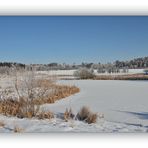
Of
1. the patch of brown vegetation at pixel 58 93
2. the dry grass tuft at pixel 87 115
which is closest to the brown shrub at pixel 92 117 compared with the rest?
the dry grass tuft at pixel 87 115

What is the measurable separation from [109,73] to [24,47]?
97 centimetres

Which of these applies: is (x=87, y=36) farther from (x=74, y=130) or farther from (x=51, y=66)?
(x=74, y=130)

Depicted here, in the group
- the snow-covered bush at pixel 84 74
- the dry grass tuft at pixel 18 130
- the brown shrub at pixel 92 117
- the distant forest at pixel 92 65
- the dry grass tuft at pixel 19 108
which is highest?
the distant forest at pixel 92 65

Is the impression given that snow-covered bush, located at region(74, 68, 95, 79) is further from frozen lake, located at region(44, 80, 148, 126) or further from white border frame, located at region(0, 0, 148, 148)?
white border frame, located at region(0, 0, 148, 148)

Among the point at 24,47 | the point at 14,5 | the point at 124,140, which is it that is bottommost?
the point at 124,140

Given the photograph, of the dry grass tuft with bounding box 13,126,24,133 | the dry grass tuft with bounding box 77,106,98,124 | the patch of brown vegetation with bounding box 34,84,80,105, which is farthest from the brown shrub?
the dry grass tuft with bounding box 13,126,24,133

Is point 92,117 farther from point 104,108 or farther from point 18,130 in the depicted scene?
point 18,130

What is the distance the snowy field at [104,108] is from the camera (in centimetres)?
688

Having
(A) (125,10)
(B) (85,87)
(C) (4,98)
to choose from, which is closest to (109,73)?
(B) (85,87)

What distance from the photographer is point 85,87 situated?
23.6ft

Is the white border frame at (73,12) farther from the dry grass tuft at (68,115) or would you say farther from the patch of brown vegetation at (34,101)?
the patch of brown vegetation at (34,101)

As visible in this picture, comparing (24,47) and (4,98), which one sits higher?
(24,47)

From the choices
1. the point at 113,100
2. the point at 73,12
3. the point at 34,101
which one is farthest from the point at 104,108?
the point at 73,12

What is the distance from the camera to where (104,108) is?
7008 millimetres
